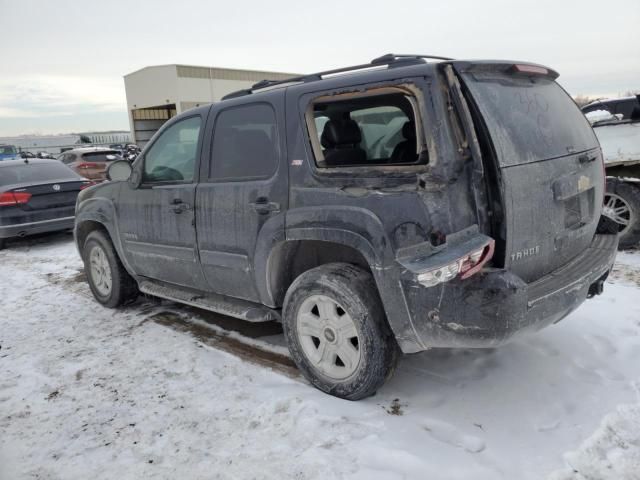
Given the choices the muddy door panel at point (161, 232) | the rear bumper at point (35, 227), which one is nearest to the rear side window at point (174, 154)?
the muddy door panel at point (161, 232)

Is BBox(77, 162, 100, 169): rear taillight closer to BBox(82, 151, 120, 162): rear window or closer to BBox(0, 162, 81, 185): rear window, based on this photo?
BBox(82, 151, 120, 162): rear window

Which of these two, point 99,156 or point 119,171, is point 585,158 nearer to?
point 119,171

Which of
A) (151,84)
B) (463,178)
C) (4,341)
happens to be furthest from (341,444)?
(151,84)

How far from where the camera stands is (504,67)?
290 cm

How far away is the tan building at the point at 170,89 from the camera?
35.9m

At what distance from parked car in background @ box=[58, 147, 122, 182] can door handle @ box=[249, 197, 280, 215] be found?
12.9m

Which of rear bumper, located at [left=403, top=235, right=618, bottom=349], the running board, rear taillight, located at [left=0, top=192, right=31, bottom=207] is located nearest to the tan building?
rear taillight, located at [left=0, top=192, right=31, bottom=207]

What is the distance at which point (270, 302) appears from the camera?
350 cm

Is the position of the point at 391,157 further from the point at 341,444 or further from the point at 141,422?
the point at 141,422

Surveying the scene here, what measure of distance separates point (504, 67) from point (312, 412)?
237cm

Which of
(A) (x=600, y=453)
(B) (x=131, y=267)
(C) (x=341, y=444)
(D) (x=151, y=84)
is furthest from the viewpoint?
(D) (x=151, y=84)

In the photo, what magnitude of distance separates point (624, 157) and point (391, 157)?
468cm

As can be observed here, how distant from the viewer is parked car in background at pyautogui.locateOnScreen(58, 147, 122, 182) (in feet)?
49.2

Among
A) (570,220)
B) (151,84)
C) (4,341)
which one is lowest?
(4,341)
